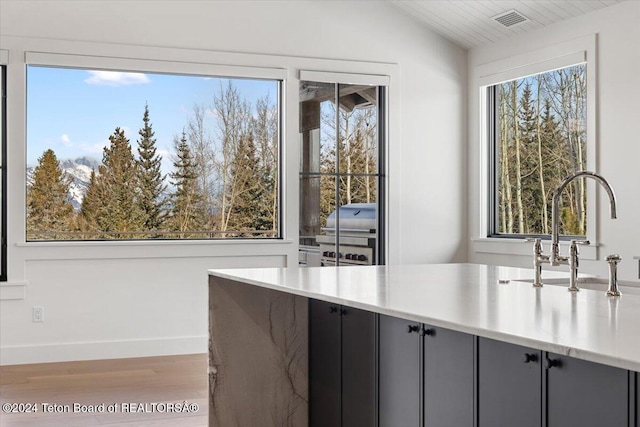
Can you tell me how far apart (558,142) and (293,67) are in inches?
87.2

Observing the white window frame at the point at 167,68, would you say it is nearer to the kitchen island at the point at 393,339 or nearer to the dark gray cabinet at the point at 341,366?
the kitchen island at the point at 393,339

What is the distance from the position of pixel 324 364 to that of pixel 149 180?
326 centimetres

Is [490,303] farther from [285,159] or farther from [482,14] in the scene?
[482,14]

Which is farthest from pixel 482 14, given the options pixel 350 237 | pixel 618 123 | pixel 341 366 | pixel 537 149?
pixel 341 366

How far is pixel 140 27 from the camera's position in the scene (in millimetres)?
6082

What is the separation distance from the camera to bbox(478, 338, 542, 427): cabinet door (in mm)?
2172

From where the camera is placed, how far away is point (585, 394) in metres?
1.96

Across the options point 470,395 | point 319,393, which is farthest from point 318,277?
point 470,395

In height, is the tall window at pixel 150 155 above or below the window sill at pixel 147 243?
above

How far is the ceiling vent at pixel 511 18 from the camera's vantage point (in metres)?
6.11

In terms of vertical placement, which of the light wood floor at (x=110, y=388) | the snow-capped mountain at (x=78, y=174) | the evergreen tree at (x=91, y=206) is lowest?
the light wood floor at (x=110, y=388)

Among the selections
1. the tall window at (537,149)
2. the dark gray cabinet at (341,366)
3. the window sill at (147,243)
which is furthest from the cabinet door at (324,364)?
the tall window at (537,149)

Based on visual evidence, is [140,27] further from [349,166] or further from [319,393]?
[319,393]

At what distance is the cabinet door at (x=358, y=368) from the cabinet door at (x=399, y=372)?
0.08 m
